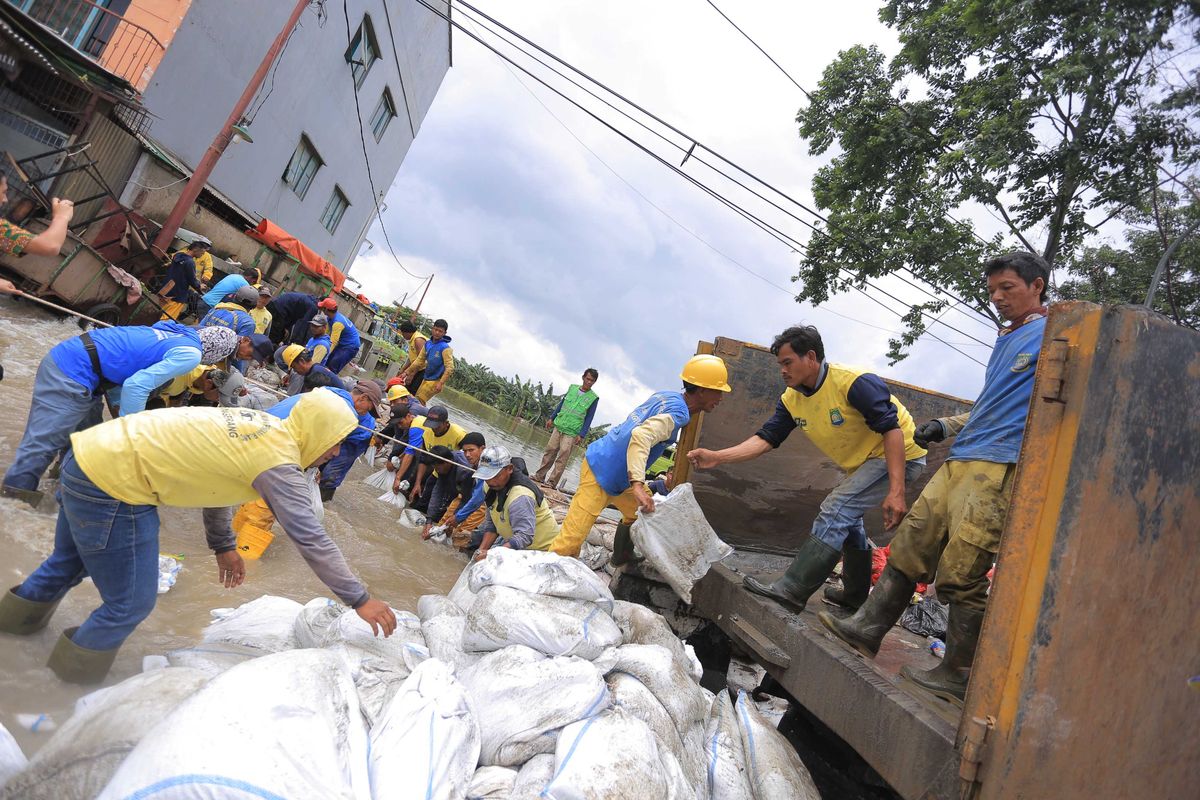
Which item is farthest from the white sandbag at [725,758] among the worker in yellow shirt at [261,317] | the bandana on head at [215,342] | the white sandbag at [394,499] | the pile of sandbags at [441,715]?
the worker in yellow shirt at [261,317]

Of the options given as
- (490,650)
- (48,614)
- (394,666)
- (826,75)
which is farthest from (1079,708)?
(826,75)

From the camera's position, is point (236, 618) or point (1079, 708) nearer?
point (1079, 708)

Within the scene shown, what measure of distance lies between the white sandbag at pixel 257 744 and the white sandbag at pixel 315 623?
81 centimetres

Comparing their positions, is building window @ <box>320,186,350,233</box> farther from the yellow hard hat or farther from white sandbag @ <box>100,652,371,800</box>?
white sandbag @ <box>100,652,371,800</box>

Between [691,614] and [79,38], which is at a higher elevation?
[79,38]

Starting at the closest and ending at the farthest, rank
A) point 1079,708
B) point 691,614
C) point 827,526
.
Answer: point 1079,708
point 827,526
point 691,614

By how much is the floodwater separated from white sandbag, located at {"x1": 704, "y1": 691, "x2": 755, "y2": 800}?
6.22 feet

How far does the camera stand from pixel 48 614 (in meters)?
2.21

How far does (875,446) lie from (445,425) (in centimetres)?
404

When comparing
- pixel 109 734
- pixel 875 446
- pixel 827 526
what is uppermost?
pixel 875 446

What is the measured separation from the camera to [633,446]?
3338mm

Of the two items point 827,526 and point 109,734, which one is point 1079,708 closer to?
point 827,526

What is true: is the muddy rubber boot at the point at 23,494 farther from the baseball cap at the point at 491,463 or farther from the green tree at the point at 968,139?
the green tree at the point at 968,139

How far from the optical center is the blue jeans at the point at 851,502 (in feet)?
9.27
